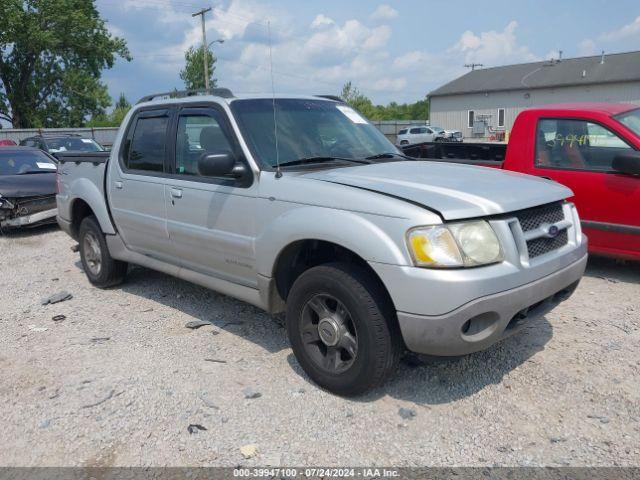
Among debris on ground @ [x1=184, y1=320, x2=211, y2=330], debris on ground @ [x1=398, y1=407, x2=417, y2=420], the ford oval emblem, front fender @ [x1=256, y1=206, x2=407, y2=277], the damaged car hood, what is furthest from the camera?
the damaged car hood

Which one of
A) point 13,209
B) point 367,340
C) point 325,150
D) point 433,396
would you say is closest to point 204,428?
point 367,340

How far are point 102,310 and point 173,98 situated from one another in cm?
209

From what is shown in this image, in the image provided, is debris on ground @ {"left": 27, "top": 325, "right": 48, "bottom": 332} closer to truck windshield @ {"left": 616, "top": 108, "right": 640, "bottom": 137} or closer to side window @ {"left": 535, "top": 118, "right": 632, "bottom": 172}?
side window @ {"left": 535, "top": 118, "right": 632, "bottom": 172}

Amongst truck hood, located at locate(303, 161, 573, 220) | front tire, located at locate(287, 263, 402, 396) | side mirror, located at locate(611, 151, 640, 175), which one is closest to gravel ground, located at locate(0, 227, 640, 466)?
front tire, located at locate(287, 263, 402, 396)

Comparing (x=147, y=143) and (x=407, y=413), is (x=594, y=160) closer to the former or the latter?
(x=407, y=413)

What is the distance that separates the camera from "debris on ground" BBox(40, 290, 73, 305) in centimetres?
552

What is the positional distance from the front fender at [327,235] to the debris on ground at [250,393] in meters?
0.76

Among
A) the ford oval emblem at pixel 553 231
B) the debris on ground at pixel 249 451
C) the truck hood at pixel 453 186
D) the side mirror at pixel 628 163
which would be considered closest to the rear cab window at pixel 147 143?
the truck hood at pixel 453 186

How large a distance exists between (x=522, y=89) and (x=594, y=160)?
44.1 m

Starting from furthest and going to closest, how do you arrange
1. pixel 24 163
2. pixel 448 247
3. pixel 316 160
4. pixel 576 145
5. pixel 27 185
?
Result: pixel 24 163
pixel 27 185
pixel 576 145
pixel 316 160
pixel 448 247

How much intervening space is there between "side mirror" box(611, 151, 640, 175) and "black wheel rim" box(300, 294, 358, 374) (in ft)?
11.1

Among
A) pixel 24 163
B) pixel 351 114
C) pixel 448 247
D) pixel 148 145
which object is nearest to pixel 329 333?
pixel 448 247

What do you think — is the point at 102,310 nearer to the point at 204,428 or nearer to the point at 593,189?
the point at 204,428

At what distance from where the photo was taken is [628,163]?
16.6 ft
